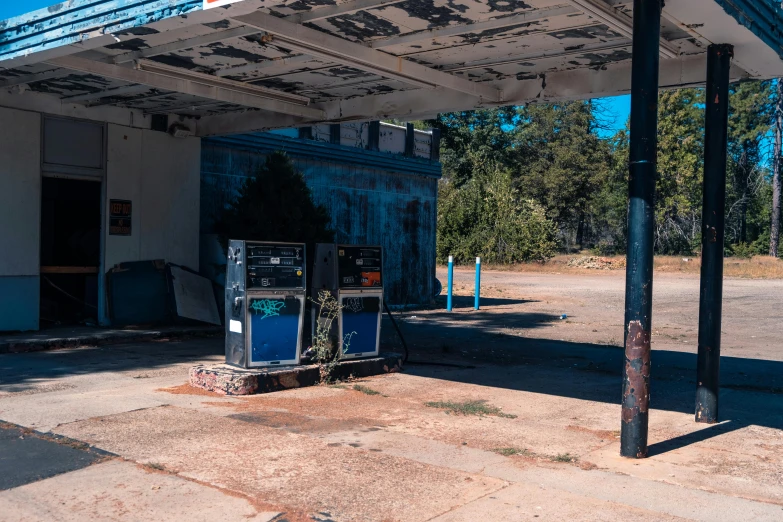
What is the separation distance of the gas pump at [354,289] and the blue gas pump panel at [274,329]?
0.63m

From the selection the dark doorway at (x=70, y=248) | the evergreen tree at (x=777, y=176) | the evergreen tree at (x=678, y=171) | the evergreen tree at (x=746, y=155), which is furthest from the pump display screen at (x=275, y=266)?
the evergreen tree at (x=746, y=155)

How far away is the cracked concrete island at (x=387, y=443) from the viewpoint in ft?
16.0

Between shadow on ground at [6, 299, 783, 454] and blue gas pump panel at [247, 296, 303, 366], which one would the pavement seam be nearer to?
shadow on ground at [6, 299, 783, 454]

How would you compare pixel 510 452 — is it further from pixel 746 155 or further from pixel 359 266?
pixel 746 155

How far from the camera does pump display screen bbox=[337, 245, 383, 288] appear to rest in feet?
31.0

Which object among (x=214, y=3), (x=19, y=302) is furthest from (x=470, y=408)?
(x=19, y=302)

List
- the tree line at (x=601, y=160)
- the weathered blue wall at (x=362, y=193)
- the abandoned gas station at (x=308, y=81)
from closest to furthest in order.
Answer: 1. the abandoned gas station at (x=308, y=81)
2. the weathered blue wall at (x=362, y=193)
3. the tree line at (x=601, y=160)

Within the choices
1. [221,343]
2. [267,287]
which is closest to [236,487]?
[267,287]

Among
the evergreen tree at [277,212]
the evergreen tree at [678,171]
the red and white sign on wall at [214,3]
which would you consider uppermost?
the evergreen tree at [678,171]

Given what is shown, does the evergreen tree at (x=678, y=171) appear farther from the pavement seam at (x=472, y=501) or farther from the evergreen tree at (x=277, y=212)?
the pavement seam at (x=472, y=501)

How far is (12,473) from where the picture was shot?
5.37m

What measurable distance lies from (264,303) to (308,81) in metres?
3.36

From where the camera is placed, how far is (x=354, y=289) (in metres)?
9.55

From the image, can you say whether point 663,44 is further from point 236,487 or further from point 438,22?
point 236,487
